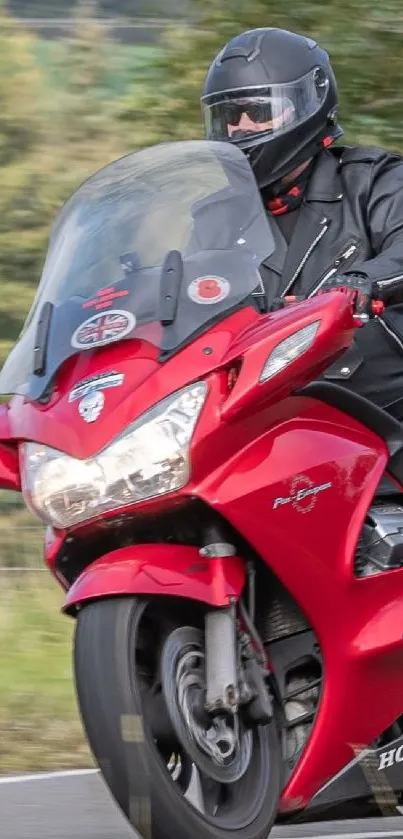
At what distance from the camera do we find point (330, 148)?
445 cm

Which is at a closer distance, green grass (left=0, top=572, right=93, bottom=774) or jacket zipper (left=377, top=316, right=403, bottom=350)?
jacket zipper (left=377, top=316, right=403, bottom=350)

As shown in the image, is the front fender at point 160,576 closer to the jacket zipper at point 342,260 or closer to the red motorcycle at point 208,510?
the red motorcycle at point 208,510

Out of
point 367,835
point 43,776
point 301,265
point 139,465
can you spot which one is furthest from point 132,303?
point 43,776

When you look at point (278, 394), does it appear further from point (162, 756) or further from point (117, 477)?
point (162, 756)

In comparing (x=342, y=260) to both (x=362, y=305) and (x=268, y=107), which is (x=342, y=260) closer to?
(x=268, y=107)

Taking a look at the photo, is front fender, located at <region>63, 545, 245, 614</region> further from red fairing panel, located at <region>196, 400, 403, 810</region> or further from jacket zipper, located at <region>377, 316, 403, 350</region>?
jacket zipper, located at <region>377, 316, 403, 350</region>

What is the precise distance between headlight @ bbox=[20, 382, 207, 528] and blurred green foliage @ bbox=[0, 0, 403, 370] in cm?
636

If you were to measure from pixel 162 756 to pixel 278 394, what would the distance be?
0.75 meters

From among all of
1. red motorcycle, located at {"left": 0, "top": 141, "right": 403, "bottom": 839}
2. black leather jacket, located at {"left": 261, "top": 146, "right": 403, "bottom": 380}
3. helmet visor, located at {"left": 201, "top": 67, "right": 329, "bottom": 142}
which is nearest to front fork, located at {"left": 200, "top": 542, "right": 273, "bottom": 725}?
red motorcycle, located at {"left": 0, "top": 141, "right": 403, "bottom": 839}

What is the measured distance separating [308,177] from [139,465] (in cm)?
127

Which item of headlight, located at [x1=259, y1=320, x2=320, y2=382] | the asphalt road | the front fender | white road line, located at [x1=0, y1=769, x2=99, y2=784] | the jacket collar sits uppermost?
headlight, located at [x1=259, y1=320, x2=320, y2=382]

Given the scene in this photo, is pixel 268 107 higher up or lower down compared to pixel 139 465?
higher up

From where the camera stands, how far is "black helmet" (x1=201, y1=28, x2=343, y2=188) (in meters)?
4.20

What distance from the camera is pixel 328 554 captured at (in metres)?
3.56
